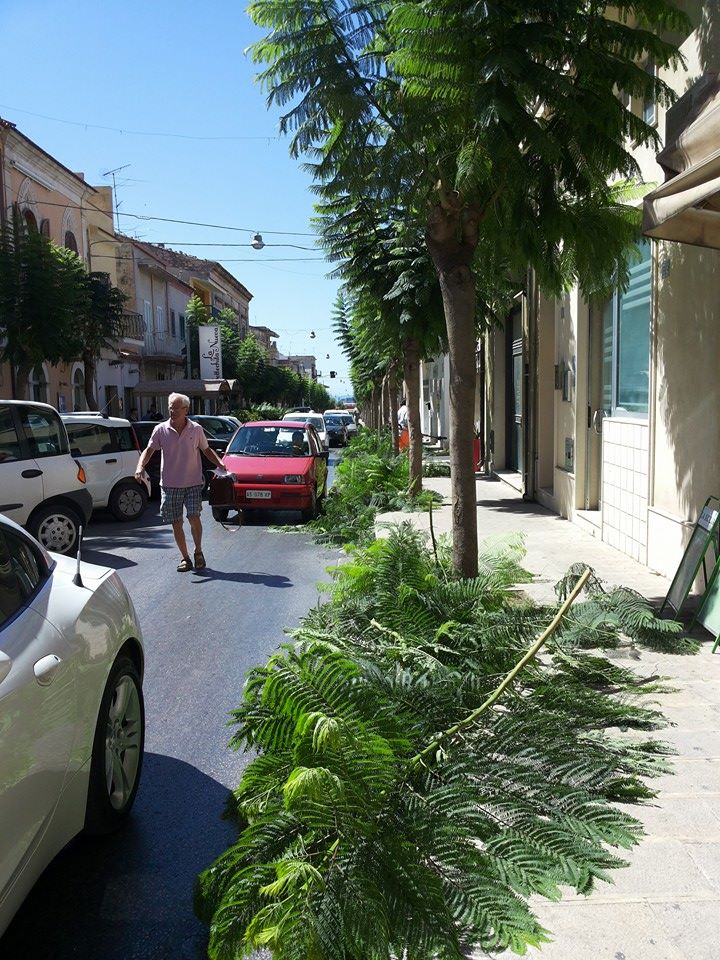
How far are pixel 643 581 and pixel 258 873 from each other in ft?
18.7

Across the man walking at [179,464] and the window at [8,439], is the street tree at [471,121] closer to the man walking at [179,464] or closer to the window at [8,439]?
the man walking at [179,464]

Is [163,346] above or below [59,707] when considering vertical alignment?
above

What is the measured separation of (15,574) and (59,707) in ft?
1.86

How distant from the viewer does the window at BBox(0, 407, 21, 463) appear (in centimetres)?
1050

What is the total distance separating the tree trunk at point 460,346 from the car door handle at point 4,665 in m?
4.30

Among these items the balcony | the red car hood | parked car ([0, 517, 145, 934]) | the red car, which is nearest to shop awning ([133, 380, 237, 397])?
the balcony

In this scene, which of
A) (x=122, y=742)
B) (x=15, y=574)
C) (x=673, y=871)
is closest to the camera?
(x=673, y=871)

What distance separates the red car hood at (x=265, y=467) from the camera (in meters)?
14.0

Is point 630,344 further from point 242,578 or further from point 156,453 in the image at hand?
point 156,453

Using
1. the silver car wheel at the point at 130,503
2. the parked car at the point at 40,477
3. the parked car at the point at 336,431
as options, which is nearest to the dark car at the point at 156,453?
the silver car wheel at the point at 130,503

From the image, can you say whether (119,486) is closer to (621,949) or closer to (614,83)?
(614,83)

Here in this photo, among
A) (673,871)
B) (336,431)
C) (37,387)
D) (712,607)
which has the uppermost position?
(37,387)

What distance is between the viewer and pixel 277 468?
14.2 meters

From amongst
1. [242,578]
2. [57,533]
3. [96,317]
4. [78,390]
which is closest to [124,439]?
[57,533]
